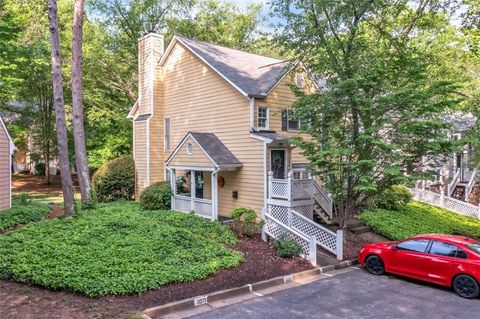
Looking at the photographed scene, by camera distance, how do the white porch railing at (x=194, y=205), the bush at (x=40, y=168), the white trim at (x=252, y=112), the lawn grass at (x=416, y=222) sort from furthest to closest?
the bush at (x=40, y=168) → the lawn grass at (x=416, y=222) → the white porch railing at (x=194, y=205) → the white trim at (x=252, y=112)

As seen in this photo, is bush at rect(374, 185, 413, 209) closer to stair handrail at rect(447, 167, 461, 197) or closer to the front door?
the front door

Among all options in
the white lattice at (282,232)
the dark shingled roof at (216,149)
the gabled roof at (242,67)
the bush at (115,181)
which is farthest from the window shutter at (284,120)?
the bush at (115,181)

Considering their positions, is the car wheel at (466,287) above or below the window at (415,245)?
below

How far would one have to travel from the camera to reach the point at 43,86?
2850 cm

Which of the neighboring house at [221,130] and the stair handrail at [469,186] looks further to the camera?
the stair handrail at [469,186]

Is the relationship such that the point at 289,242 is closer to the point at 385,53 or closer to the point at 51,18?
the point at 385,53

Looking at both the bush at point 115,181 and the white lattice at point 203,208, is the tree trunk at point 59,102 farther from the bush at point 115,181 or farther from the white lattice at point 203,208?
the bush at point 115,181

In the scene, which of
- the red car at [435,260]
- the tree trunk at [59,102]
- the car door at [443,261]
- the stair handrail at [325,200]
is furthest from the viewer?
the stair handrail at [325,200]

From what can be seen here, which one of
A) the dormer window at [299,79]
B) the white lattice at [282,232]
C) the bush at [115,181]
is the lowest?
the white lattice at [282,232]

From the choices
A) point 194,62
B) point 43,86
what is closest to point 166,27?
point 43,86

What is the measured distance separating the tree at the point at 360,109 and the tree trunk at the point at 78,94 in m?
8.53

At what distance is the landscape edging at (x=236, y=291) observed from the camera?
7.76m

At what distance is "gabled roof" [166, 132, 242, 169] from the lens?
1528 centimetres

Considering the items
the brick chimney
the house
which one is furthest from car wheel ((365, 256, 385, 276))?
the house
